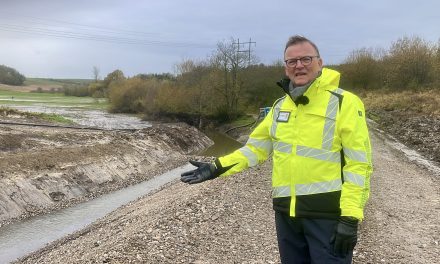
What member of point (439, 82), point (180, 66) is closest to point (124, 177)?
point (439, 82)

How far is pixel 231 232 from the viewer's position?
8305 millimetres

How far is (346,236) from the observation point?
3.13 m

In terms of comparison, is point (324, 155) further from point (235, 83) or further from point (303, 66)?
point (235, 83)

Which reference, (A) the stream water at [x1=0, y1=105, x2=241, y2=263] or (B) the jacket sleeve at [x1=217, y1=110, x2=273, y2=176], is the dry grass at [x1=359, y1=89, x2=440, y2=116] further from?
(B) the jacket sleeve at [x1=217, y1=110, x2=273, y2=176]

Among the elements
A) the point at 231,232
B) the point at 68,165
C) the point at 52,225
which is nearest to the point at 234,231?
the point at 231,232

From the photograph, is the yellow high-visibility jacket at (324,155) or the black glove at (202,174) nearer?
the yellow high-visibility jacket at (324,155)

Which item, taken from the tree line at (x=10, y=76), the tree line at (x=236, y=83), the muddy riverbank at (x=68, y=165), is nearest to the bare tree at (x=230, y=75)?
the tree line at (x=236, y=83)

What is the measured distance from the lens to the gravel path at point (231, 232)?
7.21 m

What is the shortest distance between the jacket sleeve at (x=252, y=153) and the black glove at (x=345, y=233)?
1052 mm

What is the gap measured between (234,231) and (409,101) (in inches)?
1303

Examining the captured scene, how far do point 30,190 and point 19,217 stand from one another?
191 cm

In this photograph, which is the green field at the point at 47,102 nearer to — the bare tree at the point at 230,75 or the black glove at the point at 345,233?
the bare tree at the point at 230,75

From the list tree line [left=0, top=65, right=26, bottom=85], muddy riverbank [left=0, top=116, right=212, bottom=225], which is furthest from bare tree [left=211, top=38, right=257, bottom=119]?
tree line [left=0, top=65, right=26, bottom=85]

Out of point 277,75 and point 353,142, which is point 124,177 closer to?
point 353,142
